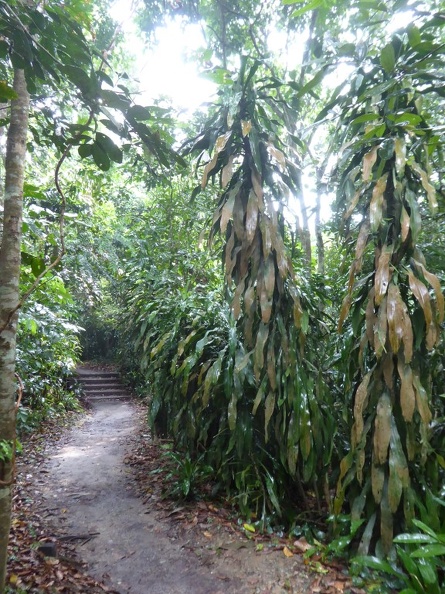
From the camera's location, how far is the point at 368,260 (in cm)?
308

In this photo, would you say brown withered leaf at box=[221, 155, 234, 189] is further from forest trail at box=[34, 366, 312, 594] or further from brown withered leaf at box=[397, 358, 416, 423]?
forest trail at box=[34, 366, 312, 594]

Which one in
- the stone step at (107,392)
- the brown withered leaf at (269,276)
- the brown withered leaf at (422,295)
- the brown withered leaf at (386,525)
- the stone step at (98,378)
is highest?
the brown withered leaf at (269,276)

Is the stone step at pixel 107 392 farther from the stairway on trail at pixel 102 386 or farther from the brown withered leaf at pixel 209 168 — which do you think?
the brown withered leaf at pixel 209 168

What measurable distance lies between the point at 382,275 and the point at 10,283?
6.22 ft

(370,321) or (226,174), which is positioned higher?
(226,174)

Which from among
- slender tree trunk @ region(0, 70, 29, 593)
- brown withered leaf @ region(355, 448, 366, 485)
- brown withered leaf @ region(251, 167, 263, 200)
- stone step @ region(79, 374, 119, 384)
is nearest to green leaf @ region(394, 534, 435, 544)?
brown withered leaf @ region(355, 448, 366, 485)

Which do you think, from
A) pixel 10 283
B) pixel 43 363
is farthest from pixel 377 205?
pixel 43 363

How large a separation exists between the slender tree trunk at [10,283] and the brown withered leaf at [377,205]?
1.81 m

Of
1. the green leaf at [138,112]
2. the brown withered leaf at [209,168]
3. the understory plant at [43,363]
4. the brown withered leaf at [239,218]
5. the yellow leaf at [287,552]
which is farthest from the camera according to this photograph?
the understory plant at [43,363]

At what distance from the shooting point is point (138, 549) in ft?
8.59

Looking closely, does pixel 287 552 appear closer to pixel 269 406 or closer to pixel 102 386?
pixel 269 406

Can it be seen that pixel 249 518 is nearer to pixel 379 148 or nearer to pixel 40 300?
pixel 379 148

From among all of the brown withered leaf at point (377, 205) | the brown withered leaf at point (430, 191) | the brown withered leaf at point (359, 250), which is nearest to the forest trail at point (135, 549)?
the brown withered leaf at point (359, 250)

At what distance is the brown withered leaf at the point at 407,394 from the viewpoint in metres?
2.07
